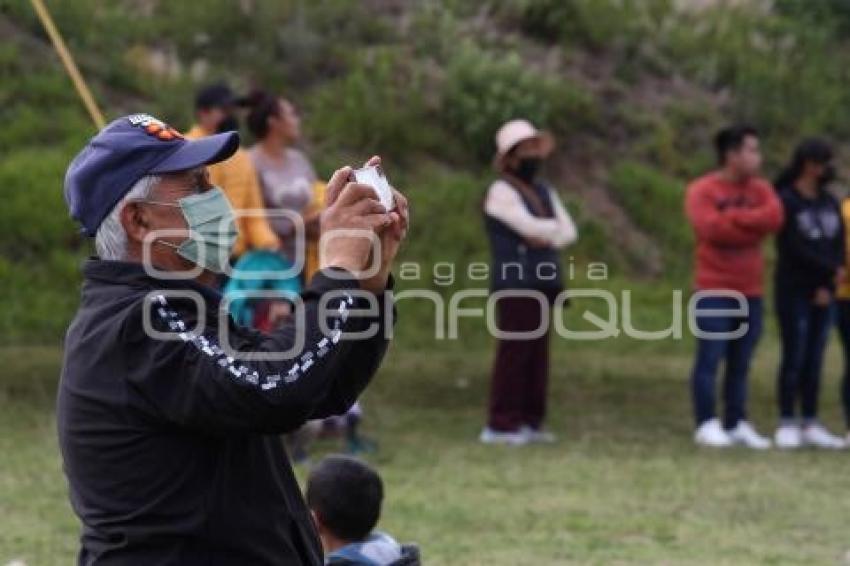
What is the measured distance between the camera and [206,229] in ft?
11.2

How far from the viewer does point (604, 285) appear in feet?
46.7

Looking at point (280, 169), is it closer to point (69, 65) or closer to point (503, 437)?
point (69, 65)

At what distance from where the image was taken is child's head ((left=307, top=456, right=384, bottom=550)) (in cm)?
521

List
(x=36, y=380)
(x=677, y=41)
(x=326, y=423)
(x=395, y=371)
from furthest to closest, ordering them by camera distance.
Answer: (x=677, y=41), (x=395, y=371), (x=36, y=380), (x=326, y=423)

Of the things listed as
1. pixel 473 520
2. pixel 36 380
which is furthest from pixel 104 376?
pixel 36 380

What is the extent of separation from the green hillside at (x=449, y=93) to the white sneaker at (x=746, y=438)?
3.50 m

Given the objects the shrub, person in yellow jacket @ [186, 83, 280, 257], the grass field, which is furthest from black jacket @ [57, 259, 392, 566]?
the shrub

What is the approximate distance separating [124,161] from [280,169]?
5801 mm

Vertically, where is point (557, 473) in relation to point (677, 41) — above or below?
below

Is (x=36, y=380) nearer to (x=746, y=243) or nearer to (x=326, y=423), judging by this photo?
(x=326, y=423)

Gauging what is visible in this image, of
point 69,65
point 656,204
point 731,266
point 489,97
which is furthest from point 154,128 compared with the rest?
point 656,204

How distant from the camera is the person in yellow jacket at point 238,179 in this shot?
878 centimetres

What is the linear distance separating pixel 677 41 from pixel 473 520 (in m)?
11.2

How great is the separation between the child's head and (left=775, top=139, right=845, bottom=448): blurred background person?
5275 millimetres
